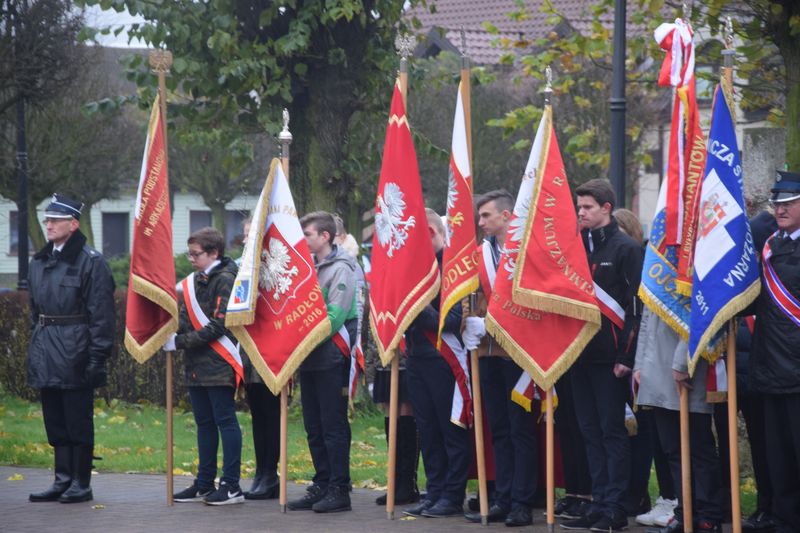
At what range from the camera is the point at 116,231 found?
55750 mm

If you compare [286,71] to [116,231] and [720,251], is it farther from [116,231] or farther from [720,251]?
[116,231]

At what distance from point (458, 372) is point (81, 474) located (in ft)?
10.1

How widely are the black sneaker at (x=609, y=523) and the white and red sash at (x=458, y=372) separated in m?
1.20

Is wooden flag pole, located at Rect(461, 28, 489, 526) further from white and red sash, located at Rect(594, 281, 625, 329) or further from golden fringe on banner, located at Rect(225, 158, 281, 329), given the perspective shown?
golden fringe on banner, located at Rect(225, 158, 281, 329)

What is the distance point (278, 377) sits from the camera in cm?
960

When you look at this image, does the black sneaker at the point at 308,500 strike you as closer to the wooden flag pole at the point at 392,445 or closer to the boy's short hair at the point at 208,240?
the wooden flag pole at the point at 392,445

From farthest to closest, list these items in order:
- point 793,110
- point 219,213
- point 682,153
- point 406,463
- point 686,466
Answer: point 219,213 < point 793,110 < point 406,463 < point 682,153 < point 686,466

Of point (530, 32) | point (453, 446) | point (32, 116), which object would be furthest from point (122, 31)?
point (530, 32)

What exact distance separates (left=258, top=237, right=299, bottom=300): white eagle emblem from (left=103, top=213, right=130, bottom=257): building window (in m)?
46.3

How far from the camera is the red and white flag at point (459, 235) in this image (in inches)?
353

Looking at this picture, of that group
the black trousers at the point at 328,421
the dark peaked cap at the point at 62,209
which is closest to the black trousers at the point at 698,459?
the black trousers at the point at 328,421

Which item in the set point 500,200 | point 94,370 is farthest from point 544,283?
point 94,370

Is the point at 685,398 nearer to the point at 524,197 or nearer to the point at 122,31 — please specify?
the point at 524,197

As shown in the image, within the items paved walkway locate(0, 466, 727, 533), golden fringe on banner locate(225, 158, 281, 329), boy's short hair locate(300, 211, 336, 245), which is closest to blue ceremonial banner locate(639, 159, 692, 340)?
paved walkway locate(0, 466, 727, 533)
